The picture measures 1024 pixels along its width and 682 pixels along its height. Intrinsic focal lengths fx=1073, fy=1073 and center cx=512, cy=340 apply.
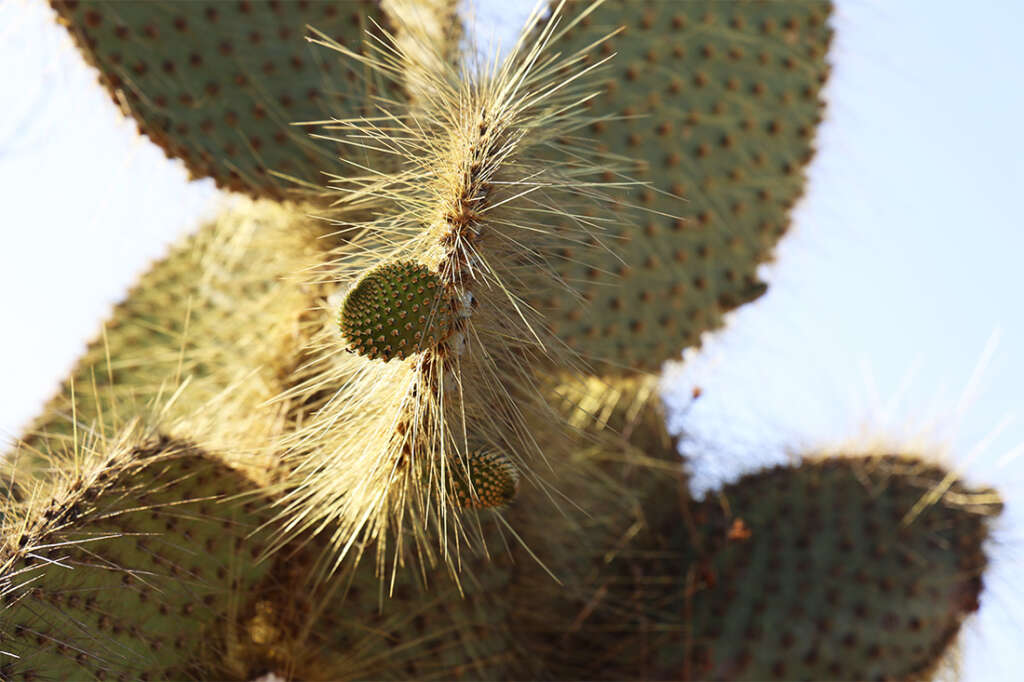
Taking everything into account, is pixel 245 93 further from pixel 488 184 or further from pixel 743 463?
pixel 743 463

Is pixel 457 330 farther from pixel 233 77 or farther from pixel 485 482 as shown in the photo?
pixel 233 77

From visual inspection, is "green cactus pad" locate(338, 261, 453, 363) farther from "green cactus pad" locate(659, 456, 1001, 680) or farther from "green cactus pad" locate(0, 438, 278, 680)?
"green cactus pad" locate(659, 456, 1001, 680)

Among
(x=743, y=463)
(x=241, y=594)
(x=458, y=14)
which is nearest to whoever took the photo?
(x=241, y=594)

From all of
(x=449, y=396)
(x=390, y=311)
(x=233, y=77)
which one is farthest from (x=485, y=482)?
(x=233, y=77)

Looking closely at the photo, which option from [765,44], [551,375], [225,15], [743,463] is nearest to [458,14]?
[225,15]

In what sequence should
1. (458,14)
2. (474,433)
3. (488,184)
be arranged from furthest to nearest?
(458,14) < (474,433) < (488,184)

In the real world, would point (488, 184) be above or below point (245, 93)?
below

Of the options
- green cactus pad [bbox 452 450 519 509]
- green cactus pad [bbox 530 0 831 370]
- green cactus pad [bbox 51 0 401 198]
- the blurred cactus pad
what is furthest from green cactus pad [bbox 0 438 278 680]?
green cactus pad [bbox 530 0 831 370]
